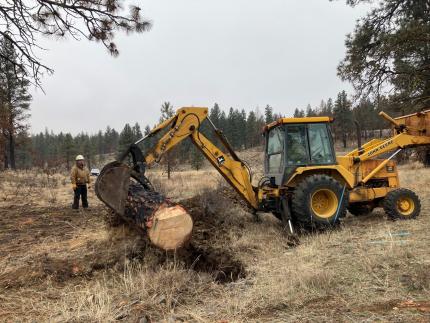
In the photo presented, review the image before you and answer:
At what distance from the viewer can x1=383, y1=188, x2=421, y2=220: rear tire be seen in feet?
28.4

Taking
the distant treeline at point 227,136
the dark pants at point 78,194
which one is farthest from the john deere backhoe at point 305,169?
the distant treeline at point 227,136

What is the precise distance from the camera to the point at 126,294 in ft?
15.6

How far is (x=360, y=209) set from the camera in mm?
9773

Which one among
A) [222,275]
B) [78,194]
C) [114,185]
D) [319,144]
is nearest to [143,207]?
[114,185]

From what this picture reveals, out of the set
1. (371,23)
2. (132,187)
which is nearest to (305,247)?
(132,187)

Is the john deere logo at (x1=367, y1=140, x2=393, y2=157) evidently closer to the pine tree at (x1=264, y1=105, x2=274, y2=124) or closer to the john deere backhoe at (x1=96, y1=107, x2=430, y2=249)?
the john deere backhoe at (x1=96, y1=107, x2=430, y2=249)

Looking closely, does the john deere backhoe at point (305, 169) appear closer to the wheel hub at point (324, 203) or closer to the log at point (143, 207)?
the wheel hub at point (324, 203)

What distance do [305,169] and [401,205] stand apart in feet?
7.93

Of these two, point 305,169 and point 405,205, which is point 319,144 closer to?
point 305,169

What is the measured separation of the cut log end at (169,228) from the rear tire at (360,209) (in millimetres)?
5342

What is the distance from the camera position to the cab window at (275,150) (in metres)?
8.47

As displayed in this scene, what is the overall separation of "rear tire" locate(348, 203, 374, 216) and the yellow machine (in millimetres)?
34

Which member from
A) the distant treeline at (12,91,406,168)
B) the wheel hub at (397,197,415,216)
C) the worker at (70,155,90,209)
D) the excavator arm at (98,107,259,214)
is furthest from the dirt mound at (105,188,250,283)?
the distant treeline at (12,91,406,168)

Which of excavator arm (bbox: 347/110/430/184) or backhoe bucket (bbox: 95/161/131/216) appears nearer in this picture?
backhoe bucket (bbox: 95/161/131/216)
